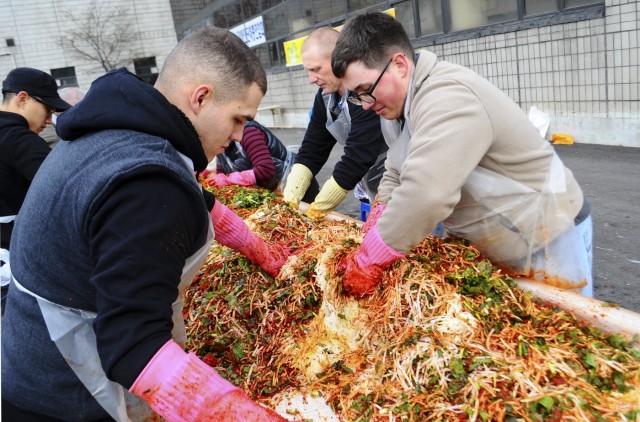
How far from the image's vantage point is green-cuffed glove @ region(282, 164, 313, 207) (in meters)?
4.16

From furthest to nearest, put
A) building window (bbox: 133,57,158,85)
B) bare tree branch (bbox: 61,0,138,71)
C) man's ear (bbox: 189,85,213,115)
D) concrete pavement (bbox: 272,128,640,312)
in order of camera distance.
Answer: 1. building window (bbox: 133,57,158,85)
2. bare tree branch (bbox: 61,0,138,71)
3. concrete pavement (bbox: 272,128,640,312)
4. man's ear (bbox: 189,85,213,115)

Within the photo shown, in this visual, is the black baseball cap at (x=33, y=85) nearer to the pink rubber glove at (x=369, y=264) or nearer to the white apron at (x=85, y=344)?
the white apron at (x=85, y=344)

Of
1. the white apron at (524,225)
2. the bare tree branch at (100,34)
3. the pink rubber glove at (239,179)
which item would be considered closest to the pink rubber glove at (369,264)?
the white apron at (524,225)

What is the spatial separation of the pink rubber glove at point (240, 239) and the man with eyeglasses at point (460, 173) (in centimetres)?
54

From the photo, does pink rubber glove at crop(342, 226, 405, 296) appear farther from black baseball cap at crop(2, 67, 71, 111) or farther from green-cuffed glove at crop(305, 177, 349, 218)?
black baseball cap at crop(2, 67, 71, 111)

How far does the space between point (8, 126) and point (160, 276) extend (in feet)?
9.28

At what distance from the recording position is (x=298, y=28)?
56.2ft

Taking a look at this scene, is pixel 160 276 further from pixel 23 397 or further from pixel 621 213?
pixel 621 213

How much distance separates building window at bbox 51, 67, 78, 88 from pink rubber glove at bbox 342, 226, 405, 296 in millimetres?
33272

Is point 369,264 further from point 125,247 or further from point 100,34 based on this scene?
point 100,34

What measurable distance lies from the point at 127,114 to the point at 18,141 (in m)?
2.40

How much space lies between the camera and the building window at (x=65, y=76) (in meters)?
30.6

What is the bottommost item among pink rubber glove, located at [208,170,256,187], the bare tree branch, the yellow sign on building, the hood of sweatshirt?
pink rubber glove, located at [208,170,256,187]

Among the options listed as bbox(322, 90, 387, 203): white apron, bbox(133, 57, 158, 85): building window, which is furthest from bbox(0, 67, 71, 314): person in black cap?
bbox(133, 57, 158, 85): building window
